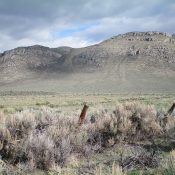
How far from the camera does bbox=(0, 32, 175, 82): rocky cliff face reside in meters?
131

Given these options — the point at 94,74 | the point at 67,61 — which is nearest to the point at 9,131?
the point at 94,74

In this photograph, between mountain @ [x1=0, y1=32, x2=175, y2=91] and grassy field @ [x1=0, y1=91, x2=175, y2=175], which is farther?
mountain @ [x1=0, y1=32, x2=175, y2=91]

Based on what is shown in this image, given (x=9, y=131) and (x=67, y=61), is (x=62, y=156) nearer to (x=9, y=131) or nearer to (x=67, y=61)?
(x=9, y=131)

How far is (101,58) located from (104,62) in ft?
15.3

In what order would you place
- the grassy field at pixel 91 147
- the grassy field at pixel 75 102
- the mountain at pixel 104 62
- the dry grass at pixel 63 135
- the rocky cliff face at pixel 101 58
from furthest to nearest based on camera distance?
Result: 1. the rocky cliff face at pixel 101 58
2. the mountain at pixel 104 62
3. the grassy field at pixel 75 102
4. the dry grass at pixel 63 135
5. the grassy field at pixel 91 147

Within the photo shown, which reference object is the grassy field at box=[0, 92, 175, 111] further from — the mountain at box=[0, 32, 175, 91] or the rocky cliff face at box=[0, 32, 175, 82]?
the rocky cliff face at box=[0, 32, 175, 82]

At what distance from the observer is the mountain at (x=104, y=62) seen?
120 m

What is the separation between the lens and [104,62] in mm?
136125

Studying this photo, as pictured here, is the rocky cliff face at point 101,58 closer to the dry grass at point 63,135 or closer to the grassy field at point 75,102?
the grassy field at point 75,102

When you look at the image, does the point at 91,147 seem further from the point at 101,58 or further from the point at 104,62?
the point at 101,58

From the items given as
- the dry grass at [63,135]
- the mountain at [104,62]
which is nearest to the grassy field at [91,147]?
the dry grass at [63,135]

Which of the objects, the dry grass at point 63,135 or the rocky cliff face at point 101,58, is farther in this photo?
the rocky cliff face at point 101,58

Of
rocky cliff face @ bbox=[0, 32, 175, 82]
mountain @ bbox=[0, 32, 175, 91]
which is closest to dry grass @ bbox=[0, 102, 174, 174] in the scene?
mountain @ bbox=[0, 32, 175, 91]

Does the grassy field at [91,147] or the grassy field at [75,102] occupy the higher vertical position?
the grassy field at [91,147]
